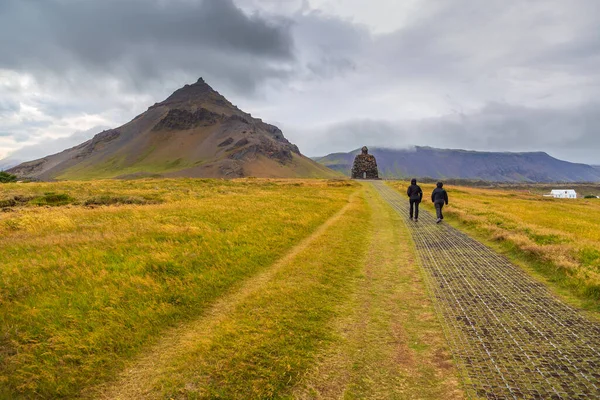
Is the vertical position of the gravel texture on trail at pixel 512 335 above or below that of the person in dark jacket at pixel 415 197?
below

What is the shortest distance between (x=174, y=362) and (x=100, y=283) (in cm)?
457

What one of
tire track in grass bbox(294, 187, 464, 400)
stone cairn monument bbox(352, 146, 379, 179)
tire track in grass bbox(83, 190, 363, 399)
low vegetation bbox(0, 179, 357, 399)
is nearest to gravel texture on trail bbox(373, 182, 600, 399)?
tire track in grass bbox(294, 187, 464, 400)

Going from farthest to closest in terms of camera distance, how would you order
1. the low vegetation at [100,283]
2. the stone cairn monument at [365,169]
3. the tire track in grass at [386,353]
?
the stone cairn monument at [365,169], the low vegetation at [100,283], the tire track in grass at [386,353]

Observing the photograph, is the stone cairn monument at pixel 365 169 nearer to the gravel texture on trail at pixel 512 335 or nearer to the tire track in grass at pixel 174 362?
the gravel texture on trail at pixel 512 335

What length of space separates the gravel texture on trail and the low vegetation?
692 cm

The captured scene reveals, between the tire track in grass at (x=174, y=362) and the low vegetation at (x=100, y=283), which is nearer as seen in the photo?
the tire track in grass at (x=174, y=362)

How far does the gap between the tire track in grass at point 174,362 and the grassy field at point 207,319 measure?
1.2 inches

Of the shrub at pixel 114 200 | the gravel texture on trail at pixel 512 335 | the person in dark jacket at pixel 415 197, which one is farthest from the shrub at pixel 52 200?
the gravel texture on trail at pixel 512 335

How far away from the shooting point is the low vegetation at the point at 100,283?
6734mm

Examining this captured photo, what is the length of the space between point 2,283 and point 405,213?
27618 millimetres

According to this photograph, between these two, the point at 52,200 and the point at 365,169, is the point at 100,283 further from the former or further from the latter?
the point at 365,169

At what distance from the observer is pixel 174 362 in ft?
22.2

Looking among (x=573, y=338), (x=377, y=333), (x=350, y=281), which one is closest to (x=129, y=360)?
(x=377, y=333)

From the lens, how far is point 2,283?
9102 mm
